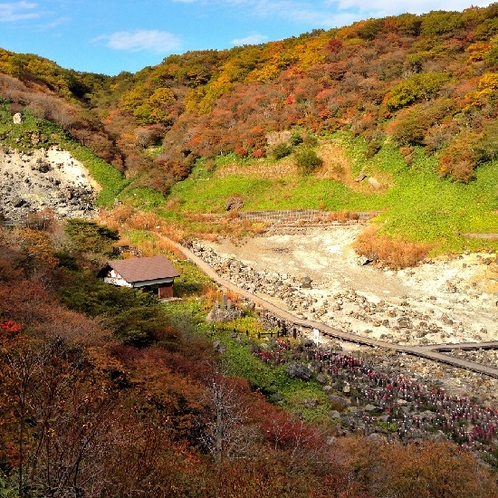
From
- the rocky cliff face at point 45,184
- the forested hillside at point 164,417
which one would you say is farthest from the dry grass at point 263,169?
the forested hillside at point 164,417

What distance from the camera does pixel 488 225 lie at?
35.9 metres

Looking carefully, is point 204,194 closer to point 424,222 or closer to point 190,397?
point 424,222

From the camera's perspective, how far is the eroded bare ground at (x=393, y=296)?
22406mm

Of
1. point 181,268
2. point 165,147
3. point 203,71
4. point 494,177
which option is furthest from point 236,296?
point 203,71

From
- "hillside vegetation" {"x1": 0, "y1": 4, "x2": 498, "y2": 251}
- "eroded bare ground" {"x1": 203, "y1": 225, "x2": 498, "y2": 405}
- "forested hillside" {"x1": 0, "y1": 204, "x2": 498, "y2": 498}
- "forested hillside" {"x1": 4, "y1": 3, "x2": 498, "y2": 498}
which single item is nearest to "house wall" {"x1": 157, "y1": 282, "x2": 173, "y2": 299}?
"forested hillside" {"x1": 4, "y1": 3, "x2": 498, "y2": 498}

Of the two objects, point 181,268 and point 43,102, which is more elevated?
point 43,102

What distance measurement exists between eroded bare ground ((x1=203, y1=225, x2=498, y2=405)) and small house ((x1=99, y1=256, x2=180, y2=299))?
6.76 m

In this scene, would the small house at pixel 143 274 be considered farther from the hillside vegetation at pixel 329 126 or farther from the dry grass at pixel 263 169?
the dry grass at pixel 263 169

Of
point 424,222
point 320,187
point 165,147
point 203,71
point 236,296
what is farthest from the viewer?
point 203,71

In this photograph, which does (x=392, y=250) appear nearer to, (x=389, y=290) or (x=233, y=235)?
(x=389, y=290)

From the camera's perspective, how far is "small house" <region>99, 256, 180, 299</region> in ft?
88.4

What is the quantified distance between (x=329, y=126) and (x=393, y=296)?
109ft

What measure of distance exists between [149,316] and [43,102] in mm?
49224

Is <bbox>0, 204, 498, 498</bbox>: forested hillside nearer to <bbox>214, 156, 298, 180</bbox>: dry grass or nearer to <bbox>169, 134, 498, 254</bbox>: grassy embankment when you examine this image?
<bbox>169, 134, 498, 254</bbox>: grassy embankment
